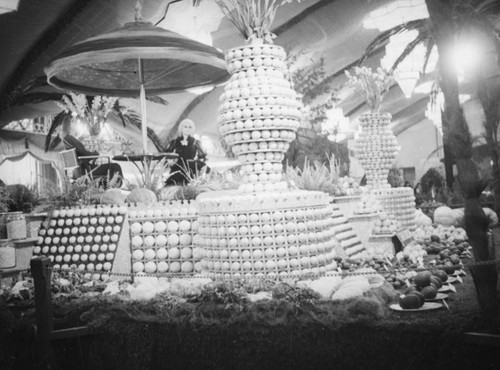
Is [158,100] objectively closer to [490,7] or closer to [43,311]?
[490,7]

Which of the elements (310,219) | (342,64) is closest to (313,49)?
(342,64)

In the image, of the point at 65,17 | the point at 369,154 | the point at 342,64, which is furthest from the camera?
the point at 342,64

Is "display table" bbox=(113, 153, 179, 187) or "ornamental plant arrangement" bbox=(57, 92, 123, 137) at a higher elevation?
"ornamental plant arrangement" bbox=(57, 92, 123, 137)

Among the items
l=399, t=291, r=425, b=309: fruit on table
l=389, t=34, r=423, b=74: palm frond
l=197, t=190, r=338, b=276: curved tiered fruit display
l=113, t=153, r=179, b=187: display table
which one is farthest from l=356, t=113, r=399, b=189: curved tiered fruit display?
l=399, t=291, r=425, b=309: fruit on table

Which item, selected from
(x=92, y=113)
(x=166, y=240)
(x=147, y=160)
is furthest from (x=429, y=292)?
(x=92, y=113)

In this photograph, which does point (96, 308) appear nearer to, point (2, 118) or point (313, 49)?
point (2, 118)

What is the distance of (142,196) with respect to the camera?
4312 millimetres

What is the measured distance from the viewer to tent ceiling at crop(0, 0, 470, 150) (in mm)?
9727

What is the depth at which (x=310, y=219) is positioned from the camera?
323 cm

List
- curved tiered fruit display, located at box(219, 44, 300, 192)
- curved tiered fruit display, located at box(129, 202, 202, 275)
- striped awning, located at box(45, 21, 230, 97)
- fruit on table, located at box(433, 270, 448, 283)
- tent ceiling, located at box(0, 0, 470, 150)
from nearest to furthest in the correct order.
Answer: fruit on table, located at box(433, 270, 448, 283), curved tiered fruit display, located at box(219, 44, 300, 192), curved tiered fruit display, located at box(129, 202, 202, 275), striped awning, located at box(45, 21, 230, 97), tent ceiling, located at box(0, 0, 470, 150)

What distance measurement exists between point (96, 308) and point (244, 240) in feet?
3.17

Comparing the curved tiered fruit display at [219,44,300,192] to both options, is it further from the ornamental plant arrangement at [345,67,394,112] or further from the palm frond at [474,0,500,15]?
the palm frond at [474,0,500,15]

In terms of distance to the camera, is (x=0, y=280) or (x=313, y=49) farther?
(x=313, y=49)

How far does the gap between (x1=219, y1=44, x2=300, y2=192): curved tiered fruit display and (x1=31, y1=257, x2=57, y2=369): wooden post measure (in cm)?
135
